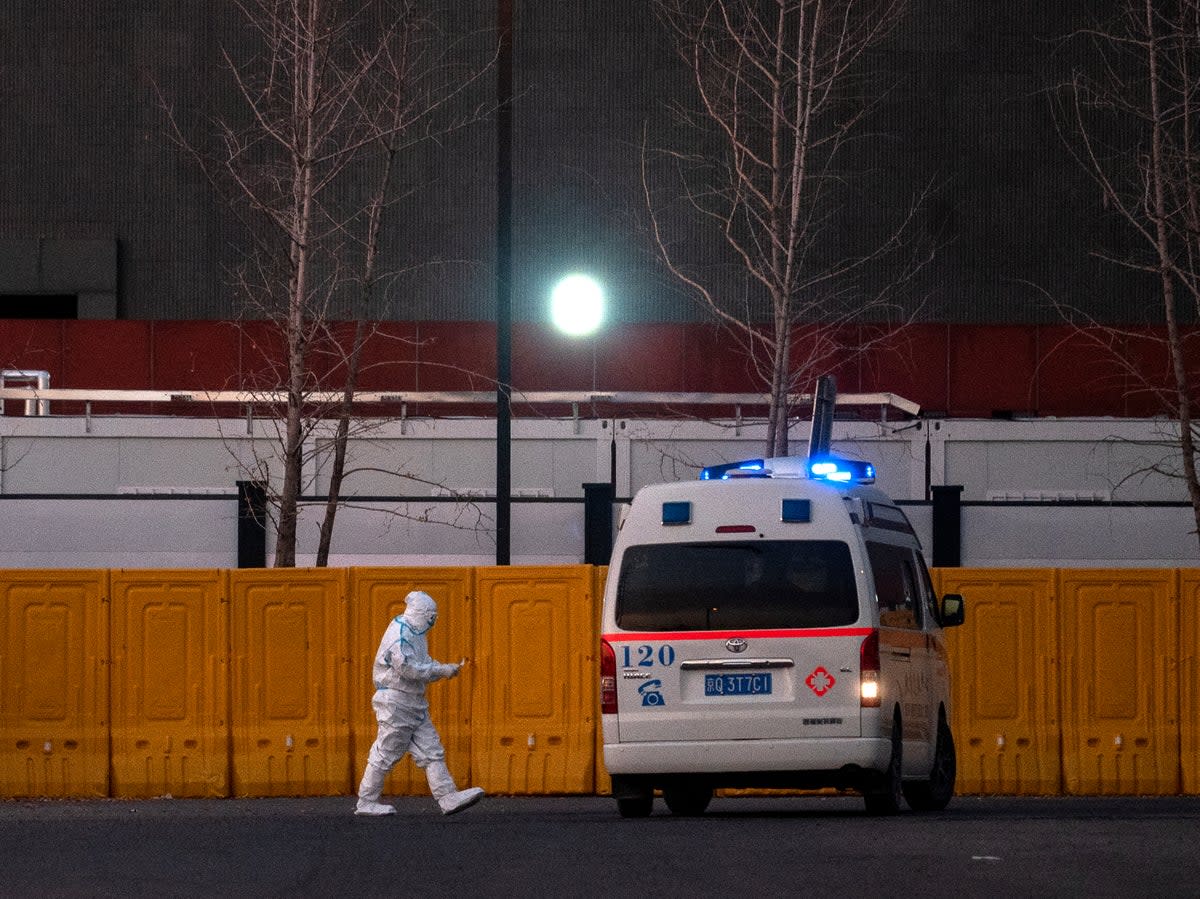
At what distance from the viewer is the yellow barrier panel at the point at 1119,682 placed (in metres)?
17.6

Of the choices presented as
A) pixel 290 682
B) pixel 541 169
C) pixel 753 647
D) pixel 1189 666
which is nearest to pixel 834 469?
pixel 753 647

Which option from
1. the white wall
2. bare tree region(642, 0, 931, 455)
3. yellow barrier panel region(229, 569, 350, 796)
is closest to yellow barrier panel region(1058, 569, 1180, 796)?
yellow barrier panel region(229, 569, 350, 796)

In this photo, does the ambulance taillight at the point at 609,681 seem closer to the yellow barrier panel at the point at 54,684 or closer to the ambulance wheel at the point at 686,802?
the ambulance wheel at the point at 686,802

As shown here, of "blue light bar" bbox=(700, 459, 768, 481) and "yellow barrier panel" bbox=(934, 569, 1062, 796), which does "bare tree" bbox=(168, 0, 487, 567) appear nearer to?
"yellow barrier panel" bbox=(934, 569, 1062, 796)

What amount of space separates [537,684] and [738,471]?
4257 mm

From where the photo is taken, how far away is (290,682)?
1759 cm

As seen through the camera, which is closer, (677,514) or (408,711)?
(677,514)

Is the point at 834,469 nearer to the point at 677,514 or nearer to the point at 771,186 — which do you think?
the point at 677,514

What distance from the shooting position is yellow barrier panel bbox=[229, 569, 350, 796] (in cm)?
1748

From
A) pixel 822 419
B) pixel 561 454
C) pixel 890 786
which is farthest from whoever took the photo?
pixel 561 454

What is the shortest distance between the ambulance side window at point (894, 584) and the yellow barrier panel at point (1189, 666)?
13.9 feet

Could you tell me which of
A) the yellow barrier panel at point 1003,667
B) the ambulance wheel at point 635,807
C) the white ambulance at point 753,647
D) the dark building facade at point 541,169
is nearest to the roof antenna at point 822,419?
the yellow barrier panel at point 1003,667

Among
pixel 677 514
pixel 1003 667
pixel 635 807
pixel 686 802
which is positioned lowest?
pixel 686 802

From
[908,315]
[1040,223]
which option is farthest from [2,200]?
[1040,223]
